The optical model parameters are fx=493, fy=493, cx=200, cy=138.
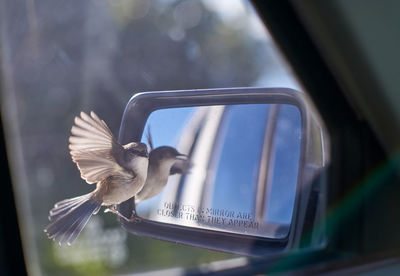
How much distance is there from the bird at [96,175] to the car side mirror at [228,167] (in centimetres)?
7

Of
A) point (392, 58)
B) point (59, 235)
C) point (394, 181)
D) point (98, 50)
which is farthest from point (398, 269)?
point (98, 50)

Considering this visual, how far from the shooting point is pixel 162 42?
135 inches

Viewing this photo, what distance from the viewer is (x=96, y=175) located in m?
2.03

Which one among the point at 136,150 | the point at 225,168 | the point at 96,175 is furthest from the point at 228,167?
the point at 96,175

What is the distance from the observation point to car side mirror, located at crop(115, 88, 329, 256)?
224cm

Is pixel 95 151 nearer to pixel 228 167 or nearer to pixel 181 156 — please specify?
pixel 181 156

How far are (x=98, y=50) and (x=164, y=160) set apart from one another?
132 centimetres

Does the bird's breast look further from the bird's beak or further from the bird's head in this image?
the bird's beak

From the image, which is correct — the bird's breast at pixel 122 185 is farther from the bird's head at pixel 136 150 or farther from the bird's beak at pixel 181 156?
the bird's beak at pixel 181 156

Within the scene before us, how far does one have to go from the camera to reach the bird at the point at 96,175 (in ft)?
6.64

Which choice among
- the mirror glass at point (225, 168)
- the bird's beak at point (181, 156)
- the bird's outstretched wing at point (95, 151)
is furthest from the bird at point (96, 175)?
the bird's beak at point (181, 156)

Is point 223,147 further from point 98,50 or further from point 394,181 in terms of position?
point 394,181

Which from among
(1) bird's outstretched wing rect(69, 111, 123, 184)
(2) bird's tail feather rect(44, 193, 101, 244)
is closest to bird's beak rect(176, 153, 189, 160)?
(1) bird's outstretched wing rect(69, 111, 123, 184)

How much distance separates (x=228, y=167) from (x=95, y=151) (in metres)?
0.88
